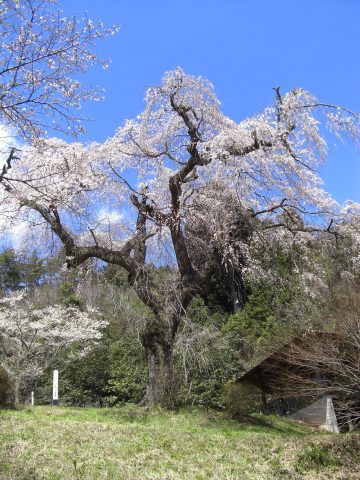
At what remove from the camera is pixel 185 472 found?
4.86 m

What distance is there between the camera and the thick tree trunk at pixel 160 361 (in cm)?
941

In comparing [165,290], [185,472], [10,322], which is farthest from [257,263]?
[10,322]

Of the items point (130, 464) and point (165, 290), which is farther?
point (165, 290)

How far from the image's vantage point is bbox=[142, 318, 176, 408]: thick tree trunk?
9.41 m

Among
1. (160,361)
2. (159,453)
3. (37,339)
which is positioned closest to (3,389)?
(160,361)

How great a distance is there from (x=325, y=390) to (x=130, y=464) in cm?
490

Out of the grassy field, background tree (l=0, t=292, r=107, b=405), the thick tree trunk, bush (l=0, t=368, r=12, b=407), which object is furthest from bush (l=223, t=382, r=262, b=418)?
background tree (l=0, t=292, r=107, b=405)

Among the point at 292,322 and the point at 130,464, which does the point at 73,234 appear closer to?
the point at 130,464

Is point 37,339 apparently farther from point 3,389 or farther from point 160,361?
point 160,361

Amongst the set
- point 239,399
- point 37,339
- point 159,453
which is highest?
point 37,339

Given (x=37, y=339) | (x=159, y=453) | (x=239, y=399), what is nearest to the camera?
(x=159, y=453)

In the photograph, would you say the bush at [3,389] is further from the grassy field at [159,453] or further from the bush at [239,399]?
the bush at [239,399]

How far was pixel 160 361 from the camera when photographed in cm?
959

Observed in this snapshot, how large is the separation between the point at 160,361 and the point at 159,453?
419cm
